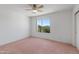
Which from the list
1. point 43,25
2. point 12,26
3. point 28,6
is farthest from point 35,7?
point 12,26

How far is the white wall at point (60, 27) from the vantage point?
1.17 meters

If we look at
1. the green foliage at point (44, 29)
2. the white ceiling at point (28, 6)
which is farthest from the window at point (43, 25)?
the white ceiling at point (28, 6)

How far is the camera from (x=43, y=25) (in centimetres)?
130

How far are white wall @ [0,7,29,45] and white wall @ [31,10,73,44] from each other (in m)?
0.13

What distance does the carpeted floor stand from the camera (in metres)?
1.12

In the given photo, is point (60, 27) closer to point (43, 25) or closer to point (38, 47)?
point (43, 25)

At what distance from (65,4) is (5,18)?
80 cm

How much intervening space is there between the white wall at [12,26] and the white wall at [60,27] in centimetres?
13

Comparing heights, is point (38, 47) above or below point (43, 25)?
below

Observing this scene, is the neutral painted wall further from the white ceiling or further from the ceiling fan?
the ceiling fan

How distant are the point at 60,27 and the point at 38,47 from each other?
42cm

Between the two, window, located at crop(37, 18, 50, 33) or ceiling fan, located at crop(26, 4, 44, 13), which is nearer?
ceiling fan, located at crop(26, 4, 44, 13)

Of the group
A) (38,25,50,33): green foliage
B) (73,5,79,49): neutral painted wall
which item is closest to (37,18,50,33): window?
(38,25,50,33): green foliage
